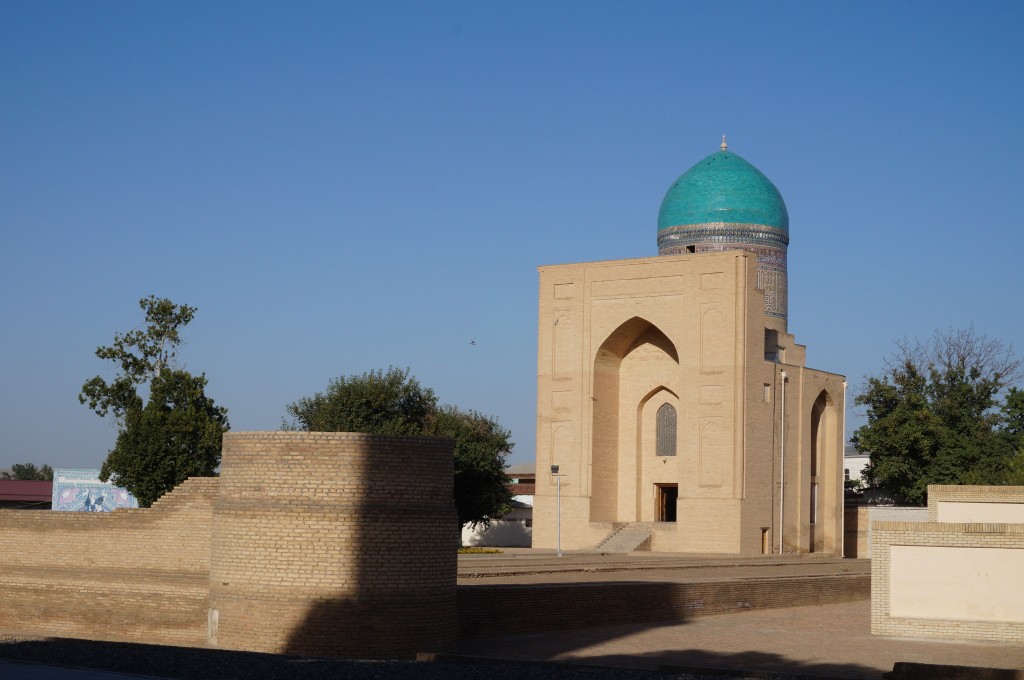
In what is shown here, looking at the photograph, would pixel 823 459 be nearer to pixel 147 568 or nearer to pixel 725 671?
pixel 147 568

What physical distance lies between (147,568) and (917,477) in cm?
2528

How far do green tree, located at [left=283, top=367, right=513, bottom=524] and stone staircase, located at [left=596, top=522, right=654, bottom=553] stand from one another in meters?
3.05

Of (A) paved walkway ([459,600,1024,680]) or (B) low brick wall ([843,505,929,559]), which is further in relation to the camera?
(B) low brick wall ([843,505,929,559])

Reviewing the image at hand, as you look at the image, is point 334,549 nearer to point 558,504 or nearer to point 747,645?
point 747,645

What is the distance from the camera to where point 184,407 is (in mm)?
31422

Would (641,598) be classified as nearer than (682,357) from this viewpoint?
Yes

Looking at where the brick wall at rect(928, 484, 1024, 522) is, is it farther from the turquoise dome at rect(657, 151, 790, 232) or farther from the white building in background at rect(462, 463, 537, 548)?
the white building in background at rect(462, 463, 537, 548)

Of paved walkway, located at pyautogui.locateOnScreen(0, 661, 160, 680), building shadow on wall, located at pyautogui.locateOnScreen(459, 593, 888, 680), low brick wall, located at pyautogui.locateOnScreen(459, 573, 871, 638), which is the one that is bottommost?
building shadow on wall, located at pyautogui.locateOnScreen(459, 593, 888, 680)

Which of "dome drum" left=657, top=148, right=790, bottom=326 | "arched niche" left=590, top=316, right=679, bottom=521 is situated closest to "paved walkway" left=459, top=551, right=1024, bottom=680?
"arched niche" left=590, top=316, right=679, bottom=521

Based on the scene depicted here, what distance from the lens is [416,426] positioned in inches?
1282

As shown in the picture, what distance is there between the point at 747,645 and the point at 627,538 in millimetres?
16298

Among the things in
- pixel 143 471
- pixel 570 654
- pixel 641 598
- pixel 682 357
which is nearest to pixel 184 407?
pixel 143 471

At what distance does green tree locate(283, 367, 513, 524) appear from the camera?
31.8 meters

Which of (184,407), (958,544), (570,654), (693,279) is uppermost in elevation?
(693,279)
